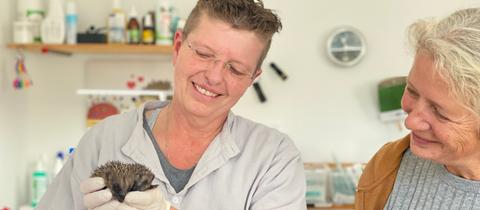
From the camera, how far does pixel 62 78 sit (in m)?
3.01

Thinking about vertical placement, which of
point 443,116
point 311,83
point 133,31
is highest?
point 443,116

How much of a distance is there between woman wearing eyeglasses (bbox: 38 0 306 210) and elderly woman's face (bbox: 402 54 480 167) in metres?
0.31

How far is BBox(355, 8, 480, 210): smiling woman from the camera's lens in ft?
3.40

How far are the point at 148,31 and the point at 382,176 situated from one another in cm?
168

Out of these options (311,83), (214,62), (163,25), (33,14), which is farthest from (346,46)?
(214,62)

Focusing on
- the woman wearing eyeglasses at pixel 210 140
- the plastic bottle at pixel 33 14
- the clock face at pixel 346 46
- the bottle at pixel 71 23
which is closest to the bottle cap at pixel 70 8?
the bottle at pixel 71 23

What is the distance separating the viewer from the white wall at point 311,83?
9.66 feet

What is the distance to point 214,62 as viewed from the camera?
4.06 feet

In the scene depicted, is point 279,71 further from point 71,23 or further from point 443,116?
point 443,116

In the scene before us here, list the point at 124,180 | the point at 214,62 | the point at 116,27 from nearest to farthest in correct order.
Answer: the point at 124,180
the point at 214,62
the point at 116,27

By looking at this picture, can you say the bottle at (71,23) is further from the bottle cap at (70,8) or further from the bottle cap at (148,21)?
the bottle cap at (148,21)

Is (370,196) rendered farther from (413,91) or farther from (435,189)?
(413,91)

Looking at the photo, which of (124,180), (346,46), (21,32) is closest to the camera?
(124,180)

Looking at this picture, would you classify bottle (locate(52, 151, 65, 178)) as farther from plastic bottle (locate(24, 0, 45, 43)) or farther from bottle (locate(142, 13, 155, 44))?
bottle (locate(142, 13, 155, 44))
